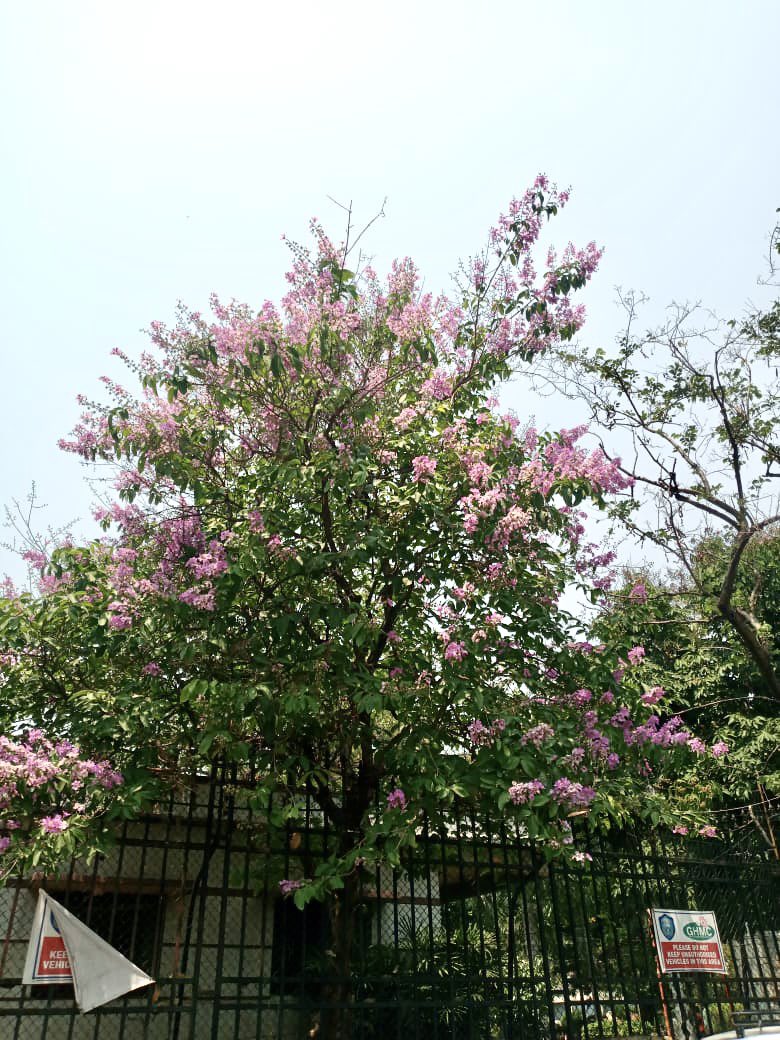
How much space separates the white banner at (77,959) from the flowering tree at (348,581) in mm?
1042

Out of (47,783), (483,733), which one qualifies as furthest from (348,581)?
(47,783)

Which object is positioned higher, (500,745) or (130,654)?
(130,654)

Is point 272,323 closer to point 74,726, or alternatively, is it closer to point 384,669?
point 384,669

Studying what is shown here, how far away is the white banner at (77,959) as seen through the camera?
5238mm

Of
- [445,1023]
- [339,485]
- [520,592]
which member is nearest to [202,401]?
[339,485]

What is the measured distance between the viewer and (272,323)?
637 centimetres

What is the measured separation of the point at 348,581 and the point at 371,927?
4.16 m

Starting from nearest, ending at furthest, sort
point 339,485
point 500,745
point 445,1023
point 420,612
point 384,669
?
point 500,745 < point 339,485 < point 384,669 < point 420,612 < point 445,1023

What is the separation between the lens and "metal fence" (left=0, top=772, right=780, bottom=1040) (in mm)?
5895

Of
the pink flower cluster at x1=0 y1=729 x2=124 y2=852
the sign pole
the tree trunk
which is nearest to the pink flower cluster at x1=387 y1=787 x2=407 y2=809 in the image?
the tree trunk

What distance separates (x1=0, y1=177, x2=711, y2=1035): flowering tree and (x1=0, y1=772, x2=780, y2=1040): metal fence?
0.50m

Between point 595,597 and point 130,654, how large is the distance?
11.4 ft

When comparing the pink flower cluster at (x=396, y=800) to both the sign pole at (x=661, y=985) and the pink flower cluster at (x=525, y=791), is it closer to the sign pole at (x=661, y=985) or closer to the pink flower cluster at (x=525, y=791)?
the pink flower cluster at (x=525, y=791)

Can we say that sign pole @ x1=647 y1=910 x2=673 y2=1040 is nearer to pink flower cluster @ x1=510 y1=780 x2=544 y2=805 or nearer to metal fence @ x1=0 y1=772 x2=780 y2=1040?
metal fence @ x1=0 y1=772 x2=780 y2=1040
